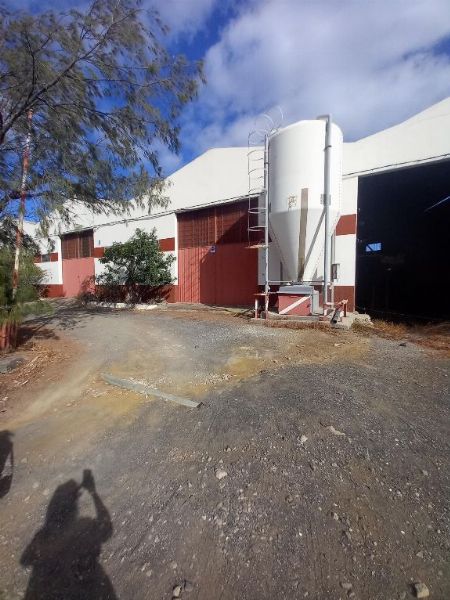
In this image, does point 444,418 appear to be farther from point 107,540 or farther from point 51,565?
point 51,565

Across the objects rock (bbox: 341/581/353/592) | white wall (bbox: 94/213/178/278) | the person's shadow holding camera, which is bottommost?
the person's shadow holding camera

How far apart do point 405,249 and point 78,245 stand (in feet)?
64.9

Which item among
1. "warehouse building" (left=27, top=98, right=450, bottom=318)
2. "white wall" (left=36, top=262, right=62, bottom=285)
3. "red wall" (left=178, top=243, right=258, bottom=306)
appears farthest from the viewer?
"white wall" (left=36, top=262, right=62, bottom=285)

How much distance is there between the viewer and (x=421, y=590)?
1505 mm

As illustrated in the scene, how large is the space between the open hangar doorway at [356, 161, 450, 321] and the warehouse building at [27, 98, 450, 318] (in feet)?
0.18

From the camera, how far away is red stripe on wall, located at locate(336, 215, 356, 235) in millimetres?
9266

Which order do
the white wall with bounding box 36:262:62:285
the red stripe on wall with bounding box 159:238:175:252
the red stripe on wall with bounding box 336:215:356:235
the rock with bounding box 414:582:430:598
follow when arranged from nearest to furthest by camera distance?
the rock with bounding box 414:582:430:598 < the red stripe on wall with bounding box 336:215:356:235 < the red stripe on wall with bounding box 159:238:175:252 < the white wall with bounding box 36:262:62:285

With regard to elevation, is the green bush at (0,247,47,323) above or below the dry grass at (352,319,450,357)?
above

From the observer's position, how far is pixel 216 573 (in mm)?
1667

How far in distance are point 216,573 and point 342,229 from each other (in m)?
9.44

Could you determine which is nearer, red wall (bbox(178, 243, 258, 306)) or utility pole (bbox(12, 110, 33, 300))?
utility pole (bbox(12, 110, 33, 300))

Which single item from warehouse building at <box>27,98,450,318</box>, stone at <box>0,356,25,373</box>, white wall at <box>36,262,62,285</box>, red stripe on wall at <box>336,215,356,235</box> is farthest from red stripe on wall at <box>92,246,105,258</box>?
red stripe on wall at <box>336,215,356,235</box>

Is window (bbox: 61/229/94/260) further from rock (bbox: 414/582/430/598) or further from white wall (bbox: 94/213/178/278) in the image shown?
rock (bbox: 414/582/430/598)

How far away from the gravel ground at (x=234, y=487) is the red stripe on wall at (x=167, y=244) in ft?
32.5
